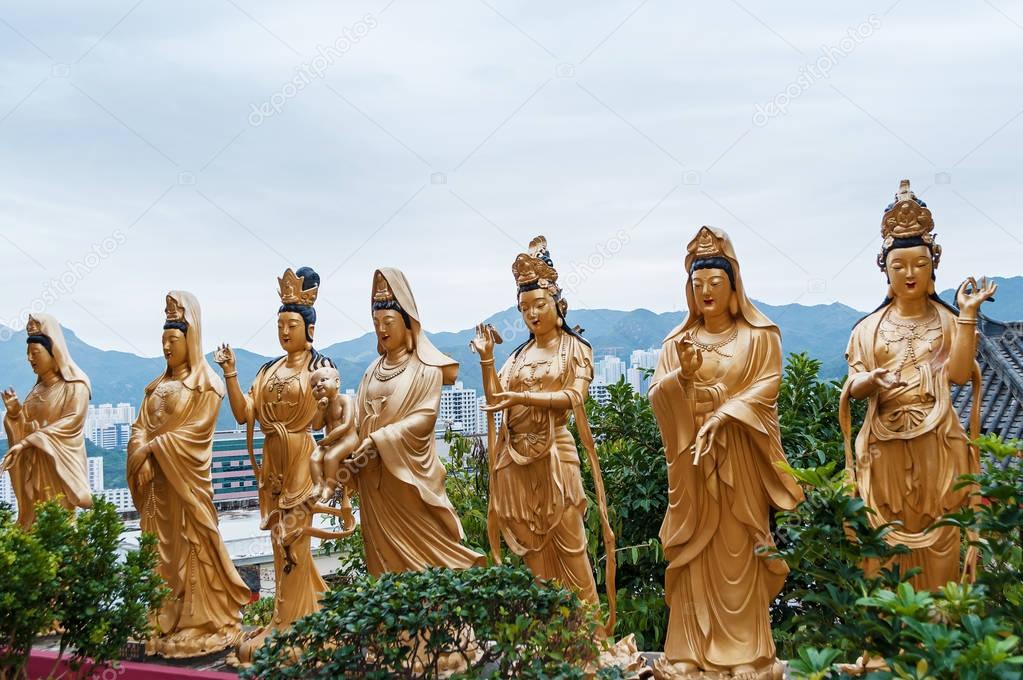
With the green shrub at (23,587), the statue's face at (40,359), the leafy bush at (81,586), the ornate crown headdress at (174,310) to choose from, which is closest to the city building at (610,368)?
the ornate crown headdress at (174,310)

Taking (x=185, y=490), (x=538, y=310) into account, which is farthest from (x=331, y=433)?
(x=185, y=490)

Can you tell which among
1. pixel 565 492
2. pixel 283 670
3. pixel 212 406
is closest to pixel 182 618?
pixel 212 406

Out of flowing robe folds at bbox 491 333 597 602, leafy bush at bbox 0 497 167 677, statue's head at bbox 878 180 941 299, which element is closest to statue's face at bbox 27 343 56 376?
leafy bush at bbox 0 497 167 677

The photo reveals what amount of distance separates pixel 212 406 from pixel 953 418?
17.9 ft

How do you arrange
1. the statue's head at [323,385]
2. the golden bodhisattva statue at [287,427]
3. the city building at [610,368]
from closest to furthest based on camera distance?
the statue's head at [323,385] < the golden bodhisattva statue at [287,427] < the city building at [610,368]

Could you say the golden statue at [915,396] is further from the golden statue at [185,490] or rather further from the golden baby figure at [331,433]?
the golden statue at [185,490]

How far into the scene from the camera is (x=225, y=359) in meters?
6.96

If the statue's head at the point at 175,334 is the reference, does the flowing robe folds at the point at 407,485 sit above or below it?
below

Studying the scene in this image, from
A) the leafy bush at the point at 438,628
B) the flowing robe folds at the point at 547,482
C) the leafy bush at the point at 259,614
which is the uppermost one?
the flowing robe folds at the point at 547,482

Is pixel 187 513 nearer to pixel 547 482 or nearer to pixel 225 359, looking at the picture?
pixel 225 359

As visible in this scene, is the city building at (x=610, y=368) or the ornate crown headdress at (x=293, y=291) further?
the city building at (x=610, y=368)

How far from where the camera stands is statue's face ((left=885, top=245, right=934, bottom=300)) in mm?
5453

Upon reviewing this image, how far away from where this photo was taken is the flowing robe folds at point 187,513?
7375 mm

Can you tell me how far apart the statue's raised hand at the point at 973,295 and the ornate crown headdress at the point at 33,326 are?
7.48 metres
